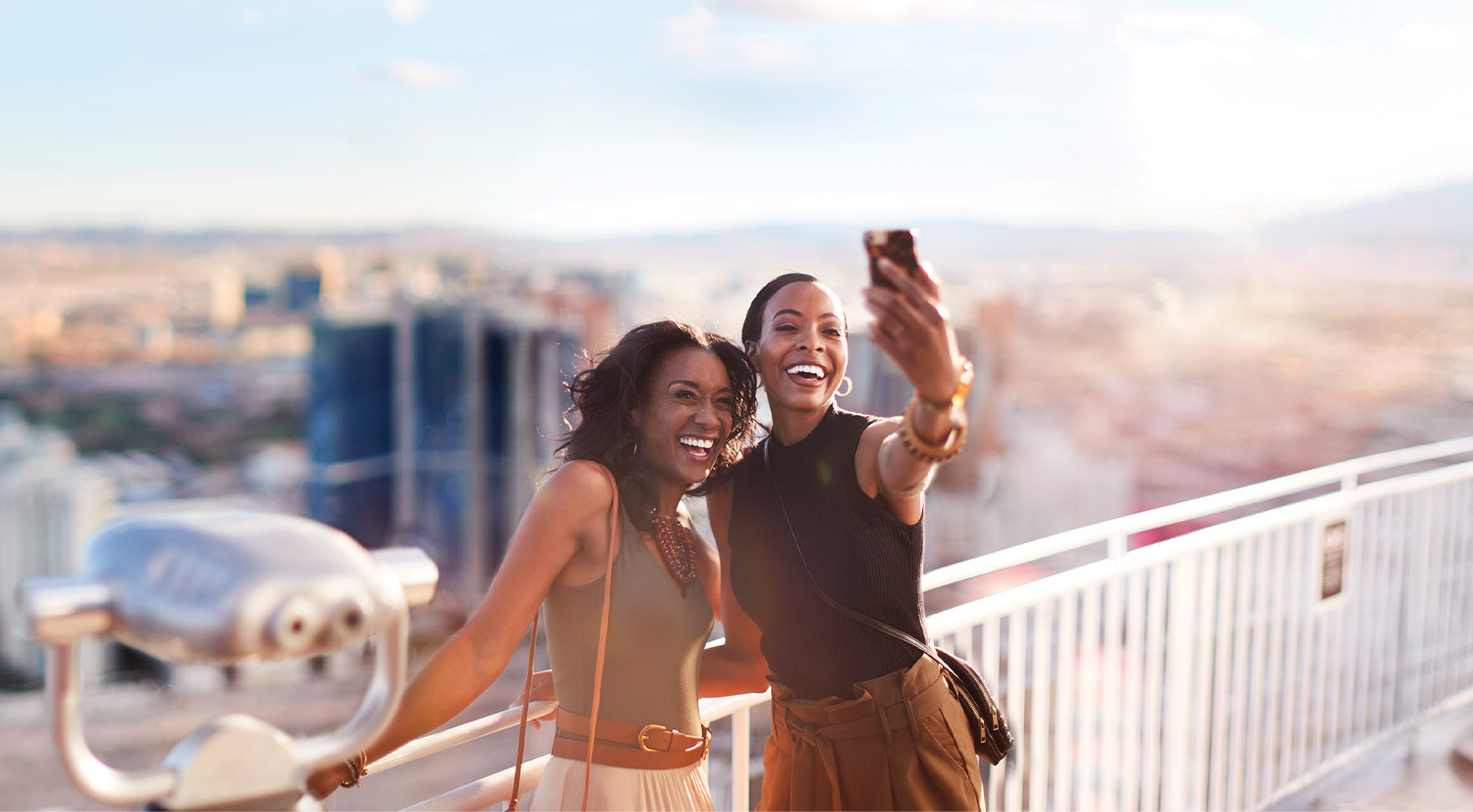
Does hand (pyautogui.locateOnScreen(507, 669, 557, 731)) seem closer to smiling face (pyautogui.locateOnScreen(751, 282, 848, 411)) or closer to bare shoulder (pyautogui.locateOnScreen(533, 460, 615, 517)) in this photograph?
bare shoulder (pyautogui.locateOnScreen(533, 460, 615, 517))

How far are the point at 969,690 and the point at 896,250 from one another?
0.65 m

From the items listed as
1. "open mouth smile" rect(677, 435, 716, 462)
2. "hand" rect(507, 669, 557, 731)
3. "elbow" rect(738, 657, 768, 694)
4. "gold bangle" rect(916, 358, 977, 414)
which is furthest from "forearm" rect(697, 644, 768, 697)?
"gold bangle" rect(916, 358, 977, 414)

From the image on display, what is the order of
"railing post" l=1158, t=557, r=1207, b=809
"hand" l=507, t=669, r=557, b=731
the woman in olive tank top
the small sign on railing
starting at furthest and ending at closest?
1. the small sign on railing
2. "railing post" l=1158, t=557, r=1207, b=809
3. "hand" l=507, t=669, r=557, b=731
4. the woman in olive tank top

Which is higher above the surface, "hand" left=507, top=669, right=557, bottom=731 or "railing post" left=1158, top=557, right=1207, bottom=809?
"hand" left=507, top=669, right=557, bottom=731

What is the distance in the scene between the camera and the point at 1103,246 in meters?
51.2

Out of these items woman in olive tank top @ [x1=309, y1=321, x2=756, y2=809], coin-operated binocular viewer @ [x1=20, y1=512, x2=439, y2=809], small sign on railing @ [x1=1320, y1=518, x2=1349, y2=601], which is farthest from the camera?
small sign on railing @ [x1=1320, y1=518, x2=1349, y2=601]

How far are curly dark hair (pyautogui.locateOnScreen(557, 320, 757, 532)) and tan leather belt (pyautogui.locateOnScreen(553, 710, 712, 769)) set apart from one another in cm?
26

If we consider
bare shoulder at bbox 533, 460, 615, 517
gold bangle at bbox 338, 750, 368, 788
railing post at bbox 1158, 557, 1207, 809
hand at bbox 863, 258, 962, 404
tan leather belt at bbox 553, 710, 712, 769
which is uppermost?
hand at bbox 863, 258, 962, 404

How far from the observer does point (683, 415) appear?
1.35 m

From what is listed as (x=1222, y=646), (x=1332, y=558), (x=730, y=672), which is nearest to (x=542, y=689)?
(x=730, y=672)

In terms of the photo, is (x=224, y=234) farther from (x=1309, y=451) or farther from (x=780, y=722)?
(x=780, y=722)

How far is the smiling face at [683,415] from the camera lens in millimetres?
1358

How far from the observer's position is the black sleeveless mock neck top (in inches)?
52.6

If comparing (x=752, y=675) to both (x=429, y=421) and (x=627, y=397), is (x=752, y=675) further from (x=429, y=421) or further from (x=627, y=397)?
(x=429, y=421)
